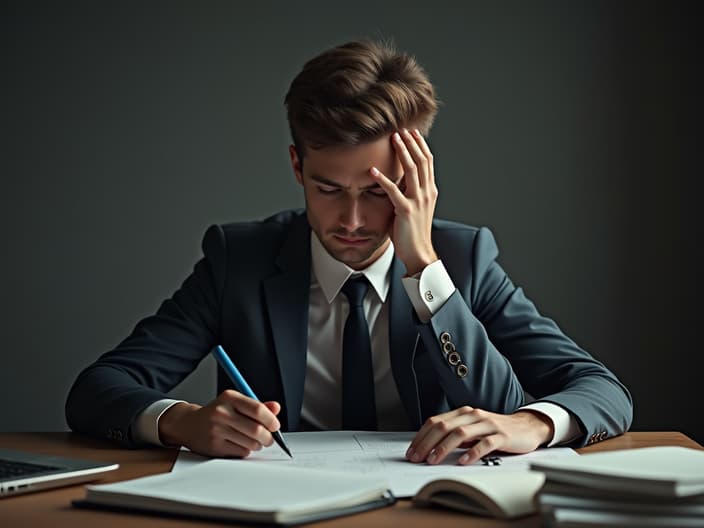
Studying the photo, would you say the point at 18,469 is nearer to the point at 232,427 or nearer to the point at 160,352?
the point at 232,427

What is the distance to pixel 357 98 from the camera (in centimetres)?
183

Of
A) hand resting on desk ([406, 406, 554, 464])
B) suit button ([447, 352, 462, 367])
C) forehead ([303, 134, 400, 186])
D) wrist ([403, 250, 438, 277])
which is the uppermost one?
forehead ([303, 134, 400, 186])

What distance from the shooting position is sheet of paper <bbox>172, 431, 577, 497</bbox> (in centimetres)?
129

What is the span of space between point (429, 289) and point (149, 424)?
0.55m

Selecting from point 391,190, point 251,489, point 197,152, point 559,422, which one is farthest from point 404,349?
point 197,152

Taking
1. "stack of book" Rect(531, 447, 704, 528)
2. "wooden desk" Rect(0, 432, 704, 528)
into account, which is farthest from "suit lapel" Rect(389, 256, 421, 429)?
"stack of book" Rect(531, 447, 704, 528)

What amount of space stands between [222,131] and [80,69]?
525mm

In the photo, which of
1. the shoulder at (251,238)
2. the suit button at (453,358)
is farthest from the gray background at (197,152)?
the suit button at (453,358)

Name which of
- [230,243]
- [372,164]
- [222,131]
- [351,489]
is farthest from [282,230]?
[222,131]

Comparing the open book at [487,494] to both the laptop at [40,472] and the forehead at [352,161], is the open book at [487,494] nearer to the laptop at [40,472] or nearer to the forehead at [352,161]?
the laptop at [40,472]

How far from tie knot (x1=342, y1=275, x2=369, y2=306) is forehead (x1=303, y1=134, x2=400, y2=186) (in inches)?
8.9

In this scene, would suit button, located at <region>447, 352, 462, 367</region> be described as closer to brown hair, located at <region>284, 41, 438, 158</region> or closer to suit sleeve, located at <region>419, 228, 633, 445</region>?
suit sleeve, located at <region>419, 228, 633, 445</region>

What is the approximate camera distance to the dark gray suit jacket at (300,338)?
5.56ft

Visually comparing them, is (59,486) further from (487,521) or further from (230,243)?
A: (230,243)
